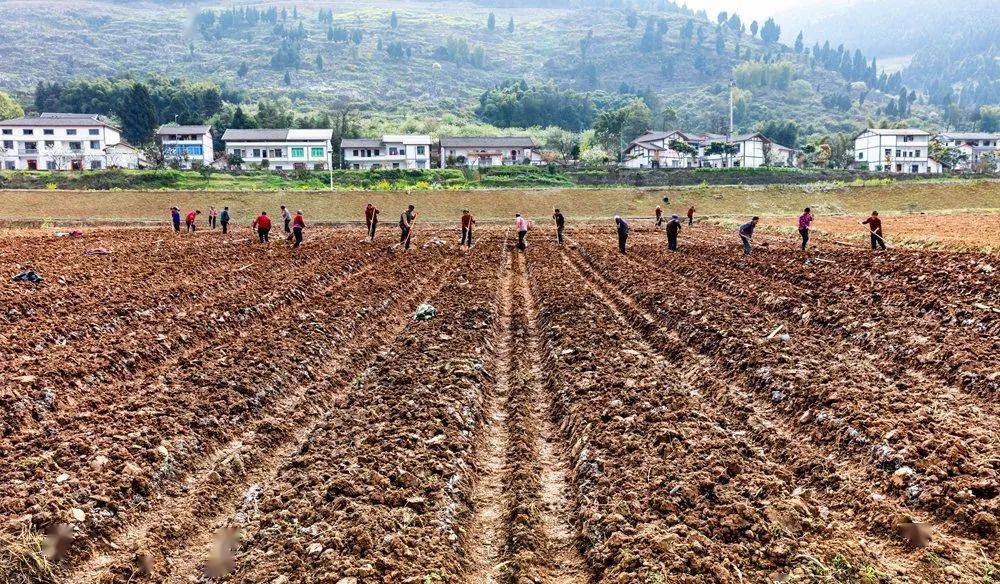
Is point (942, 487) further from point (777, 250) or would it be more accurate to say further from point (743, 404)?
point (777, 250)

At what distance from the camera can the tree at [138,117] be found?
116625 mm

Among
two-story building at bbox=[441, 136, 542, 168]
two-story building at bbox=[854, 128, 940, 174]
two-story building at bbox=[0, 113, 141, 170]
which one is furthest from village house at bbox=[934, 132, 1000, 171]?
two-story building at bbox=[0, 113, 141, 170]

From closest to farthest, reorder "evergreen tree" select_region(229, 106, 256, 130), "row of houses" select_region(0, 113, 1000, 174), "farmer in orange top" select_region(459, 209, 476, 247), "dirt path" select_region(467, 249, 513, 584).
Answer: "dirt path" select_region(467, 249, 513, 584), "farmer in orange top" select_region(459, 209, 476, 247), "row of houses" select_region(0, 113, 1000, 174), "evergreen tree" select_region(229, 106, 256, 130)

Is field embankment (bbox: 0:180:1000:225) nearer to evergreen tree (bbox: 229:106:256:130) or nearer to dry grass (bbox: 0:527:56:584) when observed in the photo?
dry grass (bbox: 0:527:56:584)

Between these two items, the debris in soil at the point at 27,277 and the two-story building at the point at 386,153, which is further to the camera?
the two-story building at the point at 386,153

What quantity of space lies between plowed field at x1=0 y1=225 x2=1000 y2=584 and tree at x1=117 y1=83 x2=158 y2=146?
11312cm

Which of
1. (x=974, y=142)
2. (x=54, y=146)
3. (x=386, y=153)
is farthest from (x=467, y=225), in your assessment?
(x=974, y=142)

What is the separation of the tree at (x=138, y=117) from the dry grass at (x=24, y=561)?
123 metres

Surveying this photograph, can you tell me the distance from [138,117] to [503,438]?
12825 centimetres

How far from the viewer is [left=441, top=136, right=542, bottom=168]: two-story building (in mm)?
110812

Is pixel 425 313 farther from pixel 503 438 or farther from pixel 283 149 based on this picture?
pixel 283 149

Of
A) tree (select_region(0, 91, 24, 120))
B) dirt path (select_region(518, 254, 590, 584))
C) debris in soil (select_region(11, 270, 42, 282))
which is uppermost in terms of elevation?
tree (select_region(0, 91, 24, 120))

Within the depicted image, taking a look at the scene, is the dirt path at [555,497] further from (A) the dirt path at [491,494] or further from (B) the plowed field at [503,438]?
(A) the dirt path at [491,494]

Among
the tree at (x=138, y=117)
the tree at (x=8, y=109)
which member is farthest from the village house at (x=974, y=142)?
the tree at (x=8, y=109)
